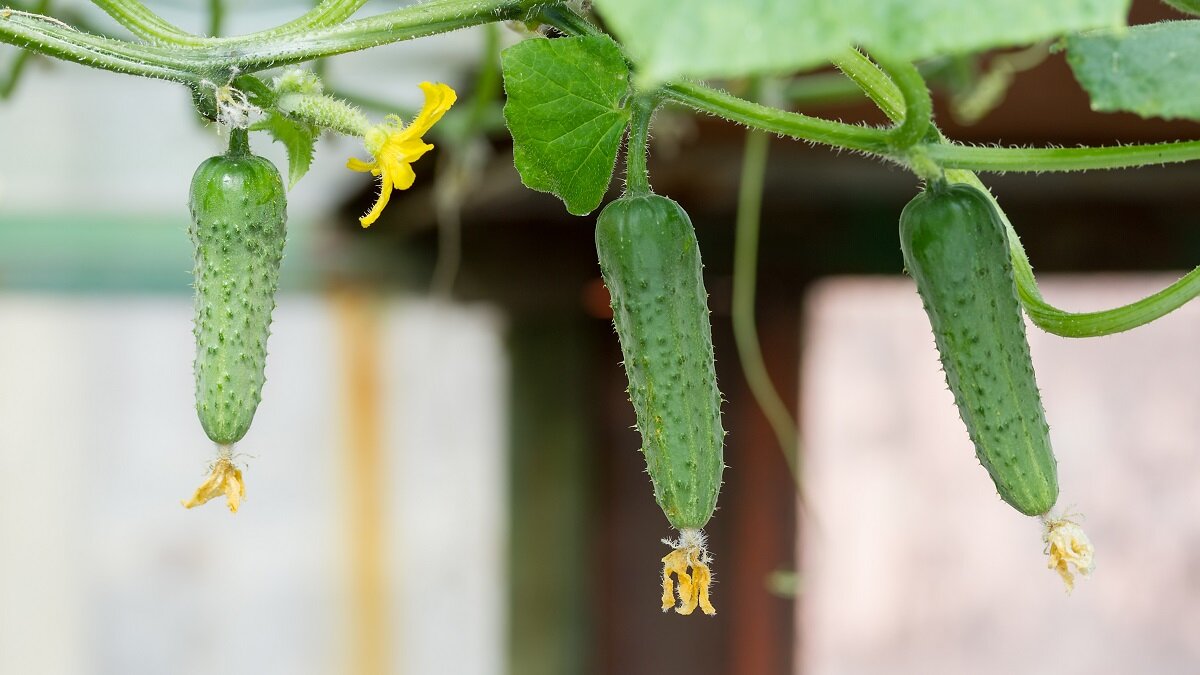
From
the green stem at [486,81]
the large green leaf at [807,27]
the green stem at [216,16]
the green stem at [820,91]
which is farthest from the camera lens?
the green stem at [820,91]

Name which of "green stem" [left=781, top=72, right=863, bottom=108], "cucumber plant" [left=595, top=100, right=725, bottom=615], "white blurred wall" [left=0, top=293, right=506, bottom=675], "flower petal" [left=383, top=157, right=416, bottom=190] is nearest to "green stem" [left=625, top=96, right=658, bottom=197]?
"cucumber plant" [left=595, top=100, right=725, bottom=615]

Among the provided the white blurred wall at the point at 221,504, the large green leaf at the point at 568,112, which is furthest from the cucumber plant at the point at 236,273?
the white blurred wall at the point at 221,504

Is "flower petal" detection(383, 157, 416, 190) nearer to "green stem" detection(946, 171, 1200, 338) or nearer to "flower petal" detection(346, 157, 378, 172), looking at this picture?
"flower petal" detection(346, 157, 378, 172)

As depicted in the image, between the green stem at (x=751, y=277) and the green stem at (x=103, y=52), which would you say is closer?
→ the green stem at (x=103, y=52)

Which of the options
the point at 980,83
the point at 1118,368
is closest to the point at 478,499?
the point at 1118,368

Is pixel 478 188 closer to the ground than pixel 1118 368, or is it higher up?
higher up

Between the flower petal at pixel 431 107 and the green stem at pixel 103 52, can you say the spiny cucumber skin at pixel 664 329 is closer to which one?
the flower petal at pixel 431 107

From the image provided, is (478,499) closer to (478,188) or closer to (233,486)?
(478,188)
